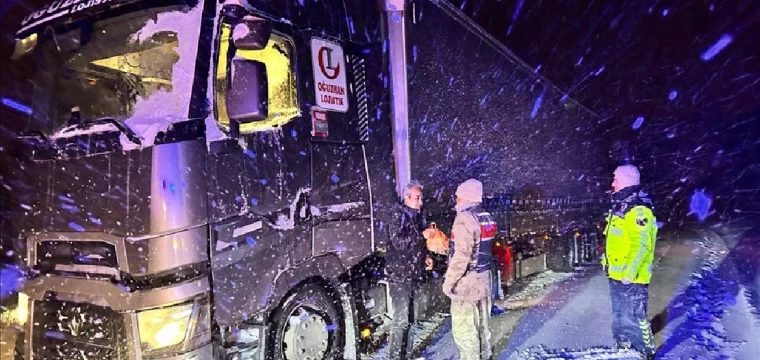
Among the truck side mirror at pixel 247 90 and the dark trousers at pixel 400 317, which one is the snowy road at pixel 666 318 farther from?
the truck side mirror at pixel 247 90

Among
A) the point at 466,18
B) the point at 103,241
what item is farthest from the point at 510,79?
the point at 103,241

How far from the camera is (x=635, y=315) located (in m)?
4.91

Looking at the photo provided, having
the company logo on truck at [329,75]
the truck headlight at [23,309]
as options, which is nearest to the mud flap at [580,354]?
the company logo on truck at [329,75]

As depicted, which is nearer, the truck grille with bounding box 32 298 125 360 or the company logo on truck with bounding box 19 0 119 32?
the truck grille with bounding box 32 298 125 360

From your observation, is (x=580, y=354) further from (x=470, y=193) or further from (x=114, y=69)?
(x=114, y=69)

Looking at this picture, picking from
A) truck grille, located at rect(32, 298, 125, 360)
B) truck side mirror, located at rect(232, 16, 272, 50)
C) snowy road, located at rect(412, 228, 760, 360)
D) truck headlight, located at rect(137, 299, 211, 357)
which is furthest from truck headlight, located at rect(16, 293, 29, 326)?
snowy road, located at rect(412, 228, 760, 360)

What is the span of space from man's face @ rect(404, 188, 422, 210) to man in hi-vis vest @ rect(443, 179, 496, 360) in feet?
2.16

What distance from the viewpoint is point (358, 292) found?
499cm

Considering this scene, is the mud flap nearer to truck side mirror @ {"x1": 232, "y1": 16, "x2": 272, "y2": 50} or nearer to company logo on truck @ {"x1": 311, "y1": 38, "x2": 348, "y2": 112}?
company logo on truck @ {"x1": 311, "y1": 38, "x2": 348, "y2": 112}

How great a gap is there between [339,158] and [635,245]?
2831mm

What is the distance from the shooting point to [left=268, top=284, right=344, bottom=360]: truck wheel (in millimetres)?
4141

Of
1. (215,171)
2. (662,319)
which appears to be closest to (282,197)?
(215,171)

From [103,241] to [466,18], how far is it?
4.66 m

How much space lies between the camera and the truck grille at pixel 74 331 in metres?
3.40
